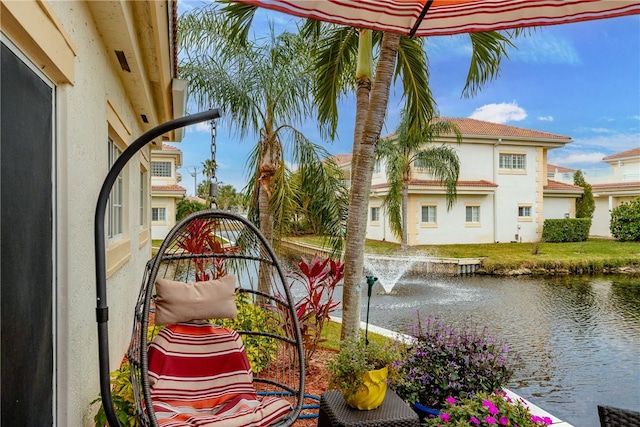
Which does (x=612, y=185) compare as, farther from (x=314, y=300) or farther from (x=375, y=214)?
(x=314, y=300)

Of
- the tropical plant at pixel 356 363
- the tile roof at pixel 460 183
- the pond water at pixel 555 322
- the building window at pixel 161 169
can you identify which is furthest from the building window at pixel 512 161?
the tropical plant at pixel 356 363

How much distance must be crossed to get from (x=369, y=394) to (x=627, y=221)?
2137 centimetres

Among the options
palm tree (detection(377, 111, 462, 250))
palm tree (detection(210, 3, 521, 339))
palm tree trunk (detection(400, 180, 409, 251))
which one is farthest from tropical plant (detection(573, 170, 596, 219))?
palm tree (detection(210, 3, 521, 339))

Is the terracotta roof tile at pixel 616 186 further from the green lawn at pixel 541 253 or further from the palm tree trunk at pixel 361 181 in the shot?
the palm tree trunk at pixel 361 181

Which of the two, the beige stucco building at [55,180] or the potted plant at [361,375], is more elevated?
the beige stucco building at [55,180]

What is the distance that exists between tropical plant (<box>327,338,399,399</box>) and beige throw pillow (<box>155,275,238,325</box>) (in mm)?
770

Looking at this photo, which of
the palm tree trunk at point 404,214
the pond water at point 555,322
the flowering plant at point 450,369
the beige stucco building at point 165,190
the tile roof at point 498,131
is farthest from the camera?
the beige stucco building at point 165,190

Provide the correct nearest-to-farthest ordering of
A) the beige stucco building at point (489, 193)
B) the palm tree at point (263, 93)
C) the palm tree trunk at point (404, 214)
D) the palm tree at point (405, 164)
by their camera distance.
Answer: the palm tree at point (263, 93), the palm tree at point (405, 164), the palm tree trunk at point (404, 214), the beige stucco building at point (489, 193)

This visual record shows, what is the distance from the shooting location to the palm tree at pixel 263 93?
243 inches

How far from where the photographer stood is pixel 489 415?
2.16m

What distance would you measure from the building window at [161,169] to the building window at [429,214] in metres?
13.5

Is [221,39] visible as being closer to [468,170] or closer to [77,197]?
[77,197]

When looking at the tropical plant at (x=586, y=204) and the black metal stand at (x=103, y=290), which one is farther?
the tropical plant at (x=586, y=204)

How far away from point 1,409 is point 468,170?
67.2ft
